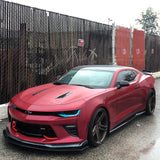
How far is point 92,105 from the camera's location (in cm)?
377

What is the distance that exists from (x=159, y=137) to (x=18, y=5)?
5295 millimetres

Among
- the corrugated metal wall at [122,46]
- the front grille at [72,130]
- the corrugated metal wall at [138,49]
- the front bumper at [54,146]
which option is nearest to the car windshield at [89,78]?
the front grille at [72,130]

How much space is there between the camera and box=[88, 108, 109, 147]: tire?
12.3ft

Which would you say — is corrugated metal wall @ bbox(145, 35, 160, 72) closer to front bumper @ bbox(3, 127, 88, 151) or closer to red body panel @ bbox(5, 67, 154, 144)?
red body panel @ bbox(5, 67, 154, 144)

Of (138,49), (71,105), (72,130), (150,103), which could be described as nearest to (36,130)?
(72,130)

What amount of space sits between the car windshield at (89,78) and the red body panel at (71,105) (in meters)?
0.15

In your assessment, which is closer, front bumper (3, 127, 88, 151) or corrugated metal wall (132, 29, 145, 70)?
front bumper (3, 127, 88, 151)

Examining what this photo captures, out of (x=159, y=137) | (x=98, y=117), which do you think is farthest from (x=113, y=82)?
(x=159, y=137)

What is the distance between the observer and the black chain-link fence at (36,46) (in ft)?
20.9

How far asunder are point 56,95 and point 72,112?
0.60m

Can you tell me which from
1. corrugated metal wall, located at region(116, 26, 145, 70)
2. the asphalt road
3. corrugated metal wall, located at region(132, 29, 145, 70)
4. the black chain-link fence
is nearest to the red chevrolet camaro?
the asphalt road

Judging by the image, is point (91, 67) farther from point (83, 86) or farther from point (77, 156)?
point (77, 156)

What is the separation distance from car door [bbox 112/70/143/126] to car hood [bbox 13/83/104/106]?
0.62 meters

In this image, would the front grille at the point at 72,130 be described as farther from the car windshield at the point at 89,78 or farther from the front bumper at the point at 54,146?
the car windshield at the point at 89,78
